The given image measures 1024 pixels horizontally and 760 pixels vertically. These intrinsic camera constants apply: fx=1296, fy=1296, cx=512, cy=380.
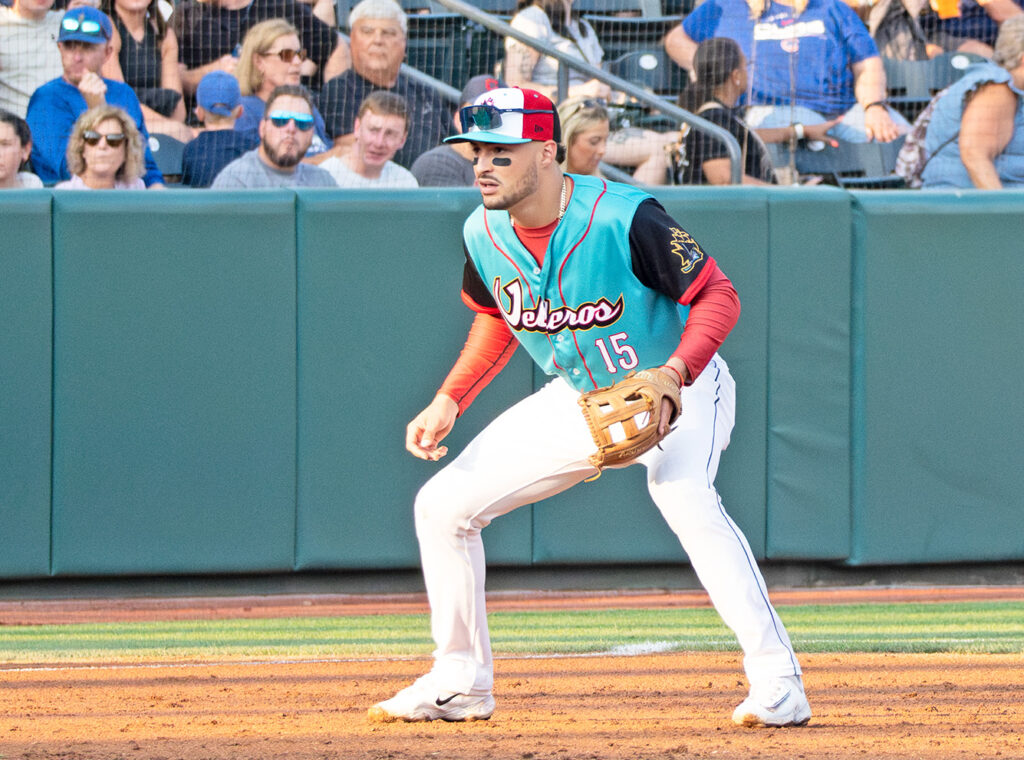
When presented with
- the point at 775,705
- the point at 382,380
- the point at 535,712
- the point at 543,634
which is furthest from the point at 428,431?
the point at 382,380

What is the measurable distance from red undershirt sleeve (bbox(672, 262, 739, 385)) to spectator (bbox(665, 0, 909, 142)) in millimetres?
4196

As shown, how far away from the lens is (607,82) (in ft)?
22.6

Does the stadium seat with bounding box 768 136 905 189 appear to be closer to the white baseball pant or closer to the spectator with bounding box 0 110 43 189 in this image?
the spectator with bounding box 0 110 43 189

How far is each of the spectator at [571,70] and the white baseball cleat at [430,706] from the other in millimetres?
4142

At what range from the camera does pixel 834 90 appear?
7.15 meters

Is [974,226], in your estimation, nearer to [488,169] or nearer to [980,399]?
[980,399]

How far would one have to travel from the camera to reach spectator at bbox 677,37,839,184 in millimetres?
6723

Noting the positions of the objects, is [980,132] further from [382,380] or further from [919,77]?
[382,380]

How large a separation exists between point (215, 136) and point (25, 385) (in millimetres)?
1563

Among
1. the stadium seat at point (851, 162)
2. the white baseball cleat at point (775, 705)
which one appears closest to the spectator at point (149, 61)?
the stadium seat at point (851, 162)

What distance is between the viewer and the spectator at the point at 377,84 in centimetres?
659

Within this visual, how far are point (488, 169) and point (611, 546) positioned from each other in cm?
336

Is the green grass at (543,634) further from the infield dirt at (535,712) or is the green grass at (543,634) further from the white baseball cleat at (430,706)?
the white baseball cleat at (430,706)

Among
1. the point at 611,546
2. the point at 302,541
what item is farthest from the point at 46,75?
the point at 611,546
